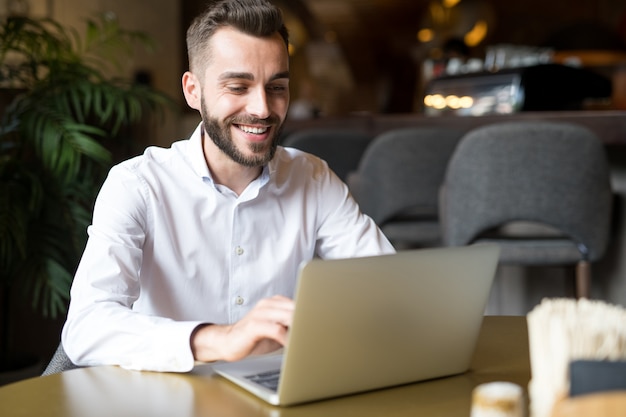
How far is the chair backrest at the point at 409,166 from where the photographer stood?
11.1 ft

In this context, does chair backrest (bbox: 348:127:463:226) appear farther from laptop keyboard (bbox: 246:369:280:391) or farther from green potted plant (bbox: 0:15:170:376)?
A: laptop keyboard (bbox: 246:369:280:391)

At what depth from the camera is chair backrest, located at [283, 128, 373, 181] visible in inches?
145

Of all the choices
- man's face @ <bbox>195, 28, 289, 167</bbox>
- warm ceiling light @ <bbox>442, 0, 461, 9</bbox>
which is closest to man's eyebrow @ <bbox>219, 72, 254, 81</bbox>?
man's face @ <bbox>195, 28, 289, 167</bbox>

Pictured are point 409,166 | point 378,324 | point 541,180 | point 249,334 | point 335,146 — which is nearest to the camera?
point 378,324

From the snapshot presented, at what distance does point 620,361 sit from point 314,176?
1.16m

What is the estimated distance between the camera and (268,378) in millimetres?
1055

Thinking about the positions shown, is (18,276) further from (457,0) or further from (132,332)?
(457,0)

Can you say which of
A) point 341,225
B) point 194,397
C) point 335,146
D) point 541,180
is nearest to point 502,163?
point 541,180

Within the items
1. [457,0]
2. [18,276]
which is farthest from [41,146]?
[457,0]

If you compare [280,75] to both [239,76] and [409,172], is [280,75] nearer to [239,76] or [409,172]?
[239,76]

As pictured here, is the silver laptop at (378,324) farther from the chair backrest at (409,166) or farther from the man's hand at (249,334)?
the chair backrest at (409,166)

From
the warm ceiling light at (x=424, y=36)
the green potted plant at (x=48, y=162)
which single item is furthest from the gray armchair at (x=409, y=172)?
the warm ceiling light at (x=424, y=36)

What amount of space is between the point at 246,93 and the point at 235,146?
0.32 ft

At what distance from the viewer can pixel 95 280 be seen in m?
1.38
